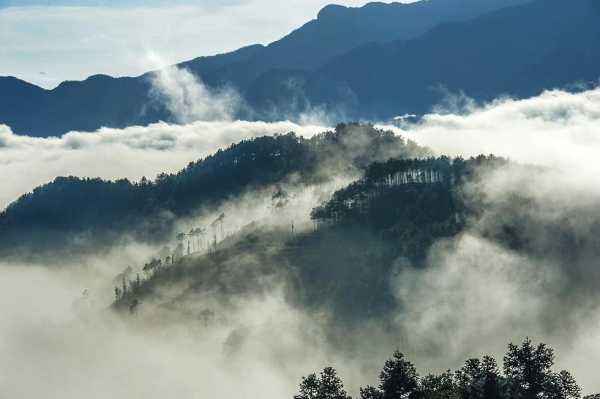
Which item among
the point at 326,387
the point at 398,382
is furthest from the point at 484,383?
A: the point at 326,387

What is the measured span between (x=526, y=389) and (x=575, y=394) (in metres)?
8.20

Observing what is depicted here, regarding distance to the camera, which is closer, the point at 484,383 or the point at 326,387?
the point at 484,383

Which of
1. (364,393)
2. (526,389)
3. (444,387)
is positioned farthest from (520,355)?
(364,393)

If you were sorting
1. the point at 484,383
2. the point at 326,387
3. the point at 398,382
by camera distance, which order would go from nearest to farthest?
1. the point at 484,383
2. the point at 398,382
3. the point at 326,387

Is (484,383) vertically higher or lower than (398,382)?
lower

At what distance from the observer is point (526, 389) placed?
123375 mm

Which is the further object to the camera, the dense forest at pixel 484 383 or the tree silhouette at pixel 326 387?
the tree silhouette at pixel 326 387

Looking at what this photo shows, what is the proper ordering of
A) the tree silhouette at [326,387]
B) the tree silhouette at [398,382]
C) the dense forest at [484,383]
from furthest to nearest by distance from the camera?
1. the tree silhouette at [326,387]
2. the tree silhouette at [398,382]
3. the dense forest at [484,383]

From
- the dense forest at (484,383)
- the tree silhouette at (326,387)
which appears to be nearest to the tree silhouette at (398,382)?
the dense forest at (484,383)

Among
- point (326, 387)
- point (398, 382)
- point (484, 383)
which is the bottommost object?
point (484, 383)

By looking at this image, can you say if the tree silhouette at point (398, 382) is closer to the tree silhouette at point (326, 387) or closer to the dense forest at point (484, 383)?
the dense forest at point (484, 383)

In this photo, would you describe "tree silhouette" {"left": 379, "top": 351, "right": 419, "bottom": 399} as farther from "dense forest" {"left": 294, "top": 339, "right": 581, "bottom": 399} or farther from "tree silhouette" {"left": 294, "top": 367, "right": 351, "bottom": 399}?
"tree silhouette" {"left": 294, "top": 367, "right": 351, "bottom": 399}

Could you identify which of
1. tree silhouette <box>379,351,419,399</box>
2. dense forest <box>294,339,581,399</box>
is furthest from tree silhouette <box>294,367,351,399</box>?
tree silhouette <box>379,351,419,399</box>

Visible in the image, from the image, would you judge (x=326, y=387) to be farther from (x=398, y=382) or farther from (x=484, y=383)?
(x=484, y=383)
